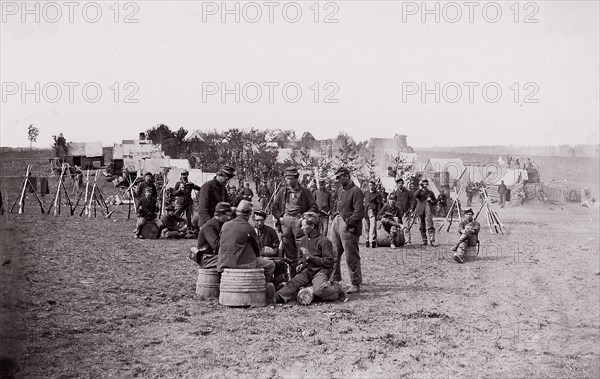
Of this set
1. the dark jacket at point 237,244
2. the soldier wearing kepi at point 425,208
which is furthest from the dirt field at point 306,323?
the soldier wearing kepi at point 425,208

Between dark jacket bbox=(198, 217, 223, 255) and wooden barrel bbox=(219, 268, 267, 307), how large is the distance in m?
0.97

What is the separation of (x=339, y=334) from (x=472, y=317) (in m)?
2.17

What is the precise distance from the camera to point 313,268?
10328 millimetres

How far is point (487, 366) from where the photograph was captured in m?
6.95

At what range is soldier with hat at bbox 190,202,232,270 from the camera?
417 inches

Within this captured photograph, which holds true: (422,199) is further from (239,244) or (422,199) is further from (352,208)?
(239,244)

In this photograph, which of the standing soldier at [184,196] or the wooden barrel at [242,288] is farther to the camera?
the standing soldier at [184,196]

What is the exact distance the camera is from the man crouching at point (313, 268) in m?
10.1

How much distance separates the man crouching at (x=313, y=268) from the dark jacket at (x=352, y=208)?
2.99 feet

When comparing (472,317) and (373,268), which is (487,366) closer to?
(472,317)

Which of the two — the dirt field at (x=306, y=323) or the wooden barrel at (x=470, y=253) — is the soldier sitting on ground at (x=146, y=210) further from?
the wooden barrel at (x=470, y=253)

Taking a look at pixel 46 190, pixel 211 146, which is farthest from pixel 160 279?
pixel 211 146

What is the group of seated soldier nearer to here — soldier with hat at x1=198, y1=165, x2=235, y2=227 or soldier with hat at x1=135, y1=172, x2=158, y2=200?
soldier with hat at x1=198, y1=165, x2=235, y2=227

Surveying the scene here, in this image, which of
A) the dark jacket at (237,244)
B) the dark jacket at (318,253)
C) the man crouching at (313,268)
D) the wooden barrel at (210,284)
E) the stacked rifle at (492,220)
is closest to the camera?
the dark jacket at (237,244)
